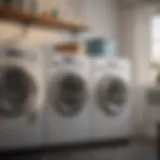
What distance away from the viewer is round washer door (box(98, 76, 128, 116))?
2990 millimetres

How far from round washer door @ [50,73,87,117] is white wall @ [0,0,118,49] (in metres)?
0.57

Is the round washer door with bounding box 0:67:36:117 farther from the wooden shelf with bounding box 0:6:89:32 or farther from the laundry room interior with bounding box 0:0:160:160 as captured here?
the wooden shelf with bounding box 0:6:89:32

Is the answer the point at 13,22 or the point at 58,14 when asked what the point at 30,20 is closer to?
the point at 13,22

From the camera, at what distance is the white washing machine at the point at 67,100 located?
2723mm

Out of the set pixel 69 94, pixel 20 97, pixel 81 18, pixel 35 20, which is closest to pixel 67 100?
pixel 69 94

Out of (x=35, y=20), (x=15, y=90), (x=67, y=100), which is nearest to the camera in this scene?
(x=15, y=90)

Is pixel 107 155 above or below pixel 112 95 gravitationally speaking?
below

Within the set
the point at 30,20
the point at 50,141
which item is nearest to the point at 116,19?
the point at 30,20

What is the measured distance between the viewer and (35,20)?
3041mm

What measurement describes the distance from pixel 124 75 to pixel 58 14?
2.62 feet

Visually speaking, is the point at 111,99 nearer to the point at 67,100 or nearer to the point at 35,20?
the point at 67,100

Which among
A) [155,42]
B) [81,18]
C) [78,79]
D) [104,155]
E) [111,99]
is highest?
[81,18]

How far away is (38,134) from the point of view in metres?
2.65

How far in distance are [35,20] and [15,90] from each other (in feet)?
2.45
